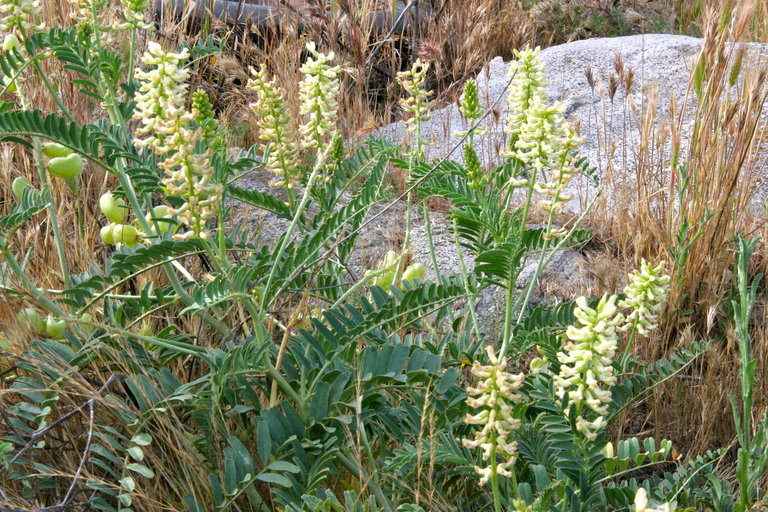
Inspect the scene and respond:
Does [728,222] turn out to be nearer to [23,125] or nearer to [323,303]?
[323,303]

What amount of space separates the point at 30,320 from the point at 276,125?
0.56 meters

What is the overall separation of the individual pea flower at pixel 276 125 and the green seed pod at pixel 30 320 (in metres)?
0.50

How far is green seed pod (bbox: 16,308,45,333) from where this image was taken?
1.38 m

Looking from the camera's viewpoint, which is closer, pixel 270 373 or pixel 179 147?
pixel 179 147

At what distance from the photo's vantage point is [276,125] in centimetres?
147

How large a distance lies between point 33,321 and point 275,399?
493 mm

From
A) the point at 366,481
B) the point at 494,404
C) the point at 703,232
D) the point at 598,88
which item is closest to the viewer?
the point at 494,404

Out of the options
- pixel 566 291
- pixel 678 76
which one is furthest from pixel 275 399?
pixel 678 76

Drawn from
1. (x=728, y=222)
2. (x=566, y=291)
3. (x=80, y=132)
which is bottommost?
(x=566, y=291)

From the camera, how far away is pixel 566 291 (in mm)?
2053

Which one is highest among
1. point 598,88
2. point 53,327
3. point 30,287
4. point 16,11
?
point 16,11

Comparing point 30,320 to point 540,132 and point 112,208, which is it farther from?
point 540,132

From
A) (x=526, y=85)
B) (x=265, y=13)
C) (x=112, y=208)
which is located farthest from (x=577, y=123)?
(x=265, y=13)

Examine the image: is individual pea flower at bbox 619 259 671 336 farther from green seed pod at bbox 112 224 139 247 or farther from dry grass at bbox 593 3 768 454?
green seed pod at bbox 112 224 139 247
